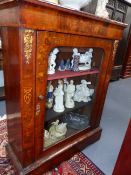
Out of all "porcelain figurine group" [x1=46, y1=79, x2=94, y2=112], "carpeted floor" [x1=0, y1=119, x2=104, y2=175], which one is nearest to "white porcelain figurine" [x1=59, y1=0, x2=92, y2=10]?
"porcelain figurine group" [x1=46, y1=79, x2=94, y2=112]

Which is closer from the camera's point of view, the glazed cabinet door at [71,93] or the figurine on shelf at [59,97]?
the glazed cabinet door at [71,93]

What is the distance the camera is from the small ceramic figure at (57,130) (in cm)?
135

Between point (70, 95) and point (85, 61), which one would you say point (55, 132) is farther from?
point (85, 61)

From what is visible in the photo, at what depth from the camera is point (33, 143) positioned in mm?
1048

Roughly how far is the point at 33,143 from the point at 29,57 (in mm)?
575

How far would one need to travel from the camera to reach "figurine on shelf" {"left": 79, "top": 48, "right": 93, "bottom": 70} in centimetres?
130

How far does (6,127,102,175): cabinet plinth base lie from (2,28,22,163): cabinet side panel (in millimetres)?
77

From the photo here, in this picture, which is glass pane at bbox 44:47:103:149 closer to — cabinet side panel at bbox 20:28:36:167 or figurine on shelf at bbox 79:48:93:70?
figurine on shelf at bbox 79:48:93:70

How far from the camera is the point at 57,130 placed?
4.52 feet

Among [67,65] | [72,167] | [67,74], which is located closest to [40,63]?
[67,74]

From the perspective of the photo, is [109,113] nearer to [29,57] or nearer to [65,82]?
[65,82]

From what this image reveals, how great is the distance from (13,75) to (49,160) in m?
0.70

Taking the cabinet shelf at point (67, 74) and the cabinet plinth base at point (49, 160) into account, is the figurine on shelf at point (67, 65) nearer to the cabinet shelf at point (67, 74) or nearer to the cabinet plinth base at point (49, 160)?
the cabinet shelf at point (67, 74)

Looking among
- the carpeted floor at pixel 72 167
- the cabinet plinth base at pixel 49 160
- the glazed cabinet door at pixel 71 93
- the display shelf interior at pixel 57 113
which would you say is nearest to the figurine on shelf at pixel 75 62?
the glazed cabinet door at pixel 71 93
